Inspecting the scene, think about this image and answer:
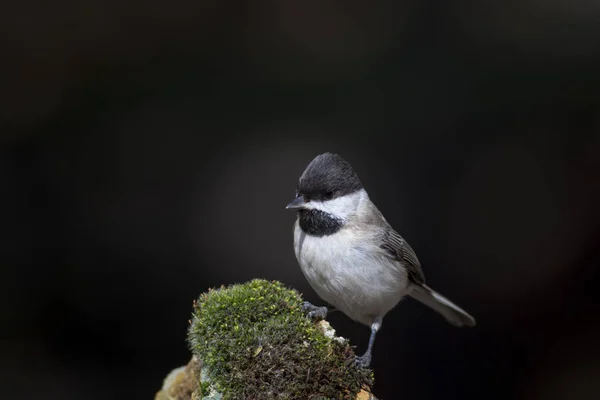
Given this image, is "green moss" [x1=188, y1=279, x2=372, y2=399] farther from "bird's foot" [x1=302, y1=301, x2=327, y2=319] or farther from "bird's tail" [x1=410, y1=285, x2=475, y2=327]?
"bird's tail" [x1=410, y1=285, x2=475, y2=327]

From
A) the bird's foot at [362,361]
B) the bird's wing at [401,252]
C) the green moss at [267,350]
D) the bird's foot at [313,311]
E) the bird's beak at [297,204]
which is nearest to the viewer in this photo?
the green moss at [267,350]

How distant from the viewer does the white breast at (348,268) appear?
153 inches

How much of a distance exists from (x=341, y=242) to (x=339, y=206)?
0.79ft

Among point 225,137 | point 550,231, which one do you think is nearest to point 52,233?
point 225,137

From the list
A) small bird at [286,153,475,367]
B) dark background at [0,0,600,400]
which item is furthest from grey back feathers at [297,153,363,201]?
dark background at [0,0,600,400]

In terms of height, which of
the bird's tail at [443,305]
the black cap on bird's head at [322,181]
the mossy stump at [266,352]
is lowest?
the bird's tail at [443,305]

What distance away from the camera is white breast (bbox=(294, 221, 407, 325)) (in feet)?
12.8

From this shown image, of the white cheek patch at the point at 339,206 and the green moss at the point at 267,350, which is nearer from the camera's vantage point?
the green moss at the point at 267,350

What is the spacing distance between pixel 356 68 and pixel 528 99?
1955 mm

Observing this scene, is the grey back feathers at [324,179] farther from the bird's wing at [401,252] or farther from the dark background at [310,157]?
the dark background at [310,157]

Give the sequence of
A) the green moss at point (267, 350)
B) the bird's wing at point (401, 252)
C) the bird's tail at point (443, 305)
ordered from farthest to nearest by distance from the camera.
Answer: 1. the bird's tail at point (443, 305)
2. the bird's wing at point (401, 252)
3. the green moss at point (267, 350)

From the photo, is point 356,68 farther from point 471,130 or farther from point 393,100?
point 471,130

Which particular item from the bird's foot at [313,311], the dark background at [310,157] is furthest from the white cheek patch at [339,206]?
the dark background at [310,157]

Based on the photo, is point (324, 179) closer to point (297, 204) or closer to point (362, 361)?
point (297, 204)
